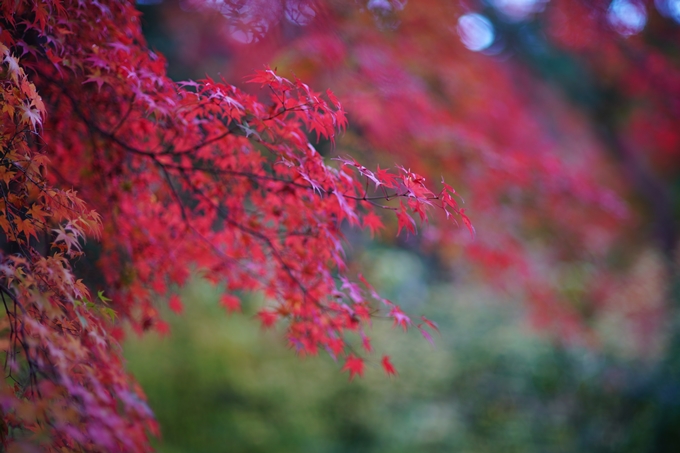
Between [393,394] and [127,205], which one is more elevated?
Result: [393,394]

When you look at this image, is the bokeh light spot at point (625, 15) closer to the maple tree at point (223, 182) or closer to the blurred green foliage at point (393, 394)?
the maple tree at point (223, 182)

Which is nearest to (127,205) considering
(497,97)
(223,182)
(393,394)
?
(223,182)

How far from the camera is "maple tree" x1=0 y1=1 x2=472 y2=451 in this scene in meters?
1.36

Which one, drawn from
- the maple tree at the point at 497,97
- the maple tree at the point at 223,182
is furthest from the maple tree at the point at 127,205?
the maple tree at the point at 497,97

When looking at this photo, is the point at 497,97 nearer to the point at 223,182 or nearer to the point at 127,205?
the point at 223,182

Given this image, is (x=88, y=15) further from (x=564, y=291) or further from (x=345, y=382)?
(x=564, y=291)

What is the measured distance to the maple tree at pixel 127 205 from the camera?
1364 millimetres

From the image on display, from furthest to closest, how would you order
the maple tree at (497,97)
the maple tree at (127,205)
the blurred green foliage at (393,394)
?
1. the blurred green foliage at (393,394)
2. the maple tree at (497,97)
3. the maple tree at (127,205)

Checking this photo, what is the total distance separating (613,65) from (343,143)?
485cm

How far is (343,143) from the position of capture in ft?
13.2

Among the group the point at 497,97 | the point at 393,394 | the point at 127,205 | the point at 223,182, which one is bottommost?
the point at 127,205

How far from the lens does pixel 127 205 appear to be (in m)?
2.29

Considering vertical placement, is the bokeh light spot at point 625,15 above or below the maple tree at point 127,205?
above

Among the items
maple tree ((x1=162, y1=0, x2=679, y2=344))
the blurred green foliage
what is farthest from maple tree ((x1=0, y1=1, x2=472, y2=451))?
the blurred green foliage
